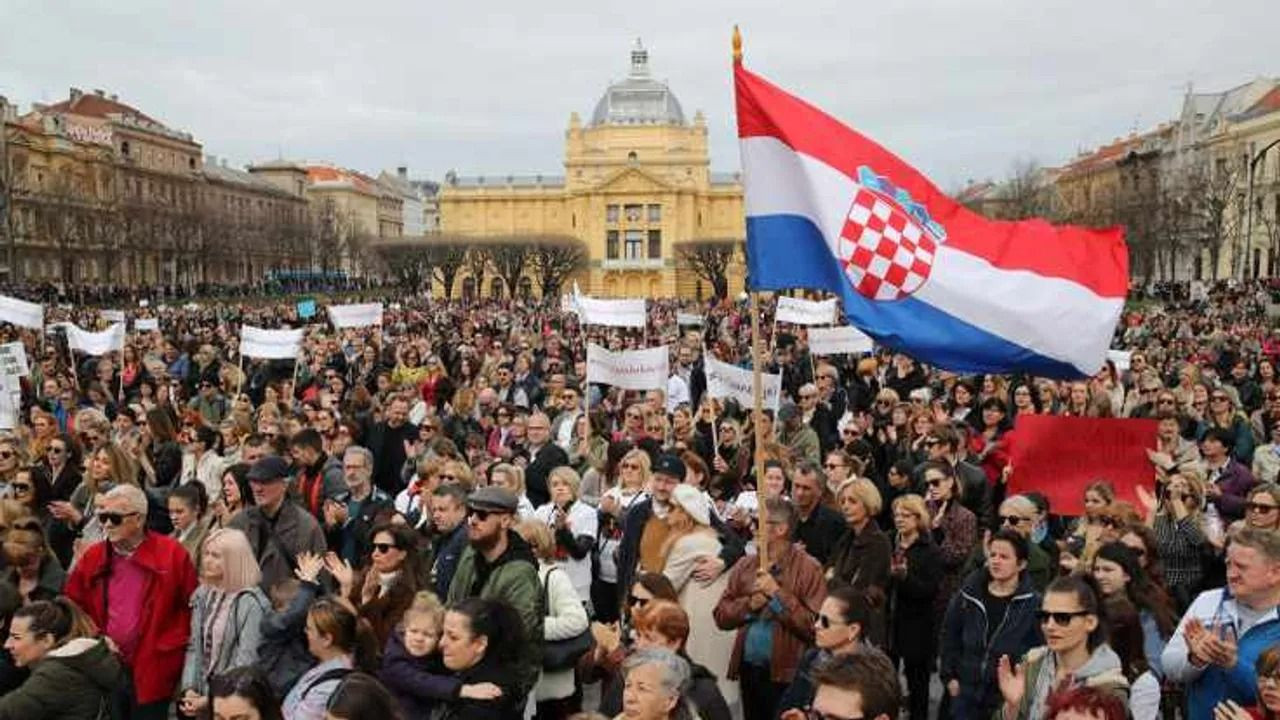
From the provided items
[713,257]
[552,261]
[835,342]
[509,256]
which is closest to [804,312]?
[835,342]

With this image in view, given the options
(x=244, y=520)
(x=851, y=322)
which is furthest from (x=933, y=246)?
(x=244, y=520)

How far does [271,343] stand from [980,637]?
11.8 m

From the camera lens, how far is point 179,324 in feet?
96.6

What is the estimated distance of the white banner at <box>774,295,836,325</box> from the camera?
17719 mm

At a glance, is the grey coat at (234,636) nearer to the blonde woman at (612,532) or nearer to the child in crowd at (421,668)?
the child in crowd at (421,668)

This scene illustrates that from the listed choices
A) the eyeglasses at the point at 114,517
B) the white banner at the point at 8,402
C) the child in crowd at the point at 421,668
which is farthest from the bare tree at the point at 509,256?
the child in crowd at the point at 421,668

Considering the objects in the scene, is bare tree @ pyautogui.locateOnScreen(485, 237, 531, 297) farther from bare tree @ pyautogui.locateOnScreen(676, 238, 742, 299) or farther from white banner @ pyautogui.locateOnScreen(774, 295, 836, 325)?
white banner @ pyautogui.locateOnScreen(774, 295, 836, 325)

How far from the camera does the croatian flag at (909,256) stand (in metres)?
5.69

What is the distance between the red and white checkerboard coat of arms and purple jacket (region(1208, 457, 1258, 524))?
279 cm

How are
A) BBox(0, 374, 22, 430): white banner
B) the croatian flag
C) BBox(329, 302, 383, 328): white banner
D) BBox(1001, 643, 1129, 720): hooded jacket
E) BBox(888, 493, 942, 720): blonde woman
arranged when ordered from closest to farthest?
BBox(1001, 643, 1129, 720): hooded jacket, the croatian flag, BBox(888, 493, 942, 720): blonde woman, BBox(0, 374, 22, 430): white banner, BBox(329, 302, 383, 328): white banner

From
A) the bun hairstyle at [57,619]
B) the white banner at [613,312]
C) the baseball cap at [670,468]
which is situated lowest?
the bun hairstyle at [57,619]

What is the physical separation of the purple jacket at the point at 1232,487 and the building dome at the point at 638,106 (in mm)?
106988

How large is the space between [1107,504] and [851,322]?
190 cm


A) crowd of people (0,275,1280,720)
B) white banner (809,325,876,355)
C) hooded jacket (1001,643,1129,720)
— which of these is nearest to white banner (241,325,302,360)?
crowd of people (0,275,1280,720)
